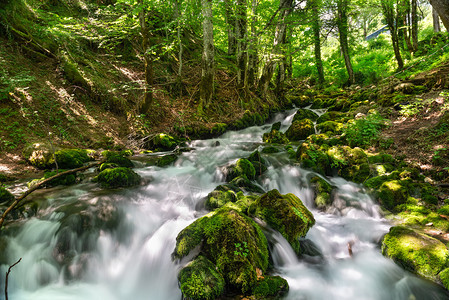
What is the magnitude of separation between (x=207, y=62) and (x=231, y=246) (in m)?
9.54

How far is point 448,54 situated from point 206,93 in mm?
10321

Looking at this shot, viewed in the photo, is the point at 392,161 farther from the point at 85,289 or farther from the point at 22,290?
the point at 22,290

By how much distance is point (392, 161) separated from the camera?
5941mm

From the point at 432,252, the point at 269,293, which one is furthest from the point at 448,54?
the point at 269,293

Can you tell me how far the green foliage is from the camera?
7.12m

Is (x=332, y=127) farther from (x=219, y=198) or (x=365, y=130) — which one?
(x=219, y=198)

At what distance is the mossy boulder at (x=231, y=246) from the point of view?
262 cm

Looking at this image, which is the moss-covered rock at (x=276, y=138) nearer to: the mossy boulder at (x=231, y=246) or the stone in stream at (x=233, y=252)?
the stone in stream at (x=233, y=252)

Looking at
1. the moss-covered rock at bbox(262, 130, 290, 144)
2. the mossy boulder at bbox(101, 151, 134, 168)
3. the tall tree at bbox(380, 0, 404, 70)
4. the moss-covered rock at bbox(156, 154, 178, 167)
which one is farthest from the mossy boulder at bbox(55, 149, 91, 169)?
the tall tree at bbox(380, 0, 404, 70)

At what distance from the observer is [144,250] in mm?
3842

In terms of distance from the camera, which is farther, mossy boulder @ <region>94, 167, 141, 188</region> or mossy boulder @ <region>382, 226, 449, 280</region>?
mossy boulder @ <region>94, 167, 141, 188</region>

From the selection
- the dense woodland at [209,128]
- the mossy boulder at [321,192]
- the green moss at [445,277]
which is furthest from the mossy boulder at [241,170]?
the green moss at [445,277]

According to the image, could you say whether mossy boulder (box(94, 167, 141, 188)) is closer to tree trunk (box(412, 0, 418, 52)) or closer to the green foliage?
the green foliage

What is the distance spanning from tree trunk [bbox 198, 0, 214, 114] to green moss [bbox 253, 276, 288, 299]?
8.91 meters
